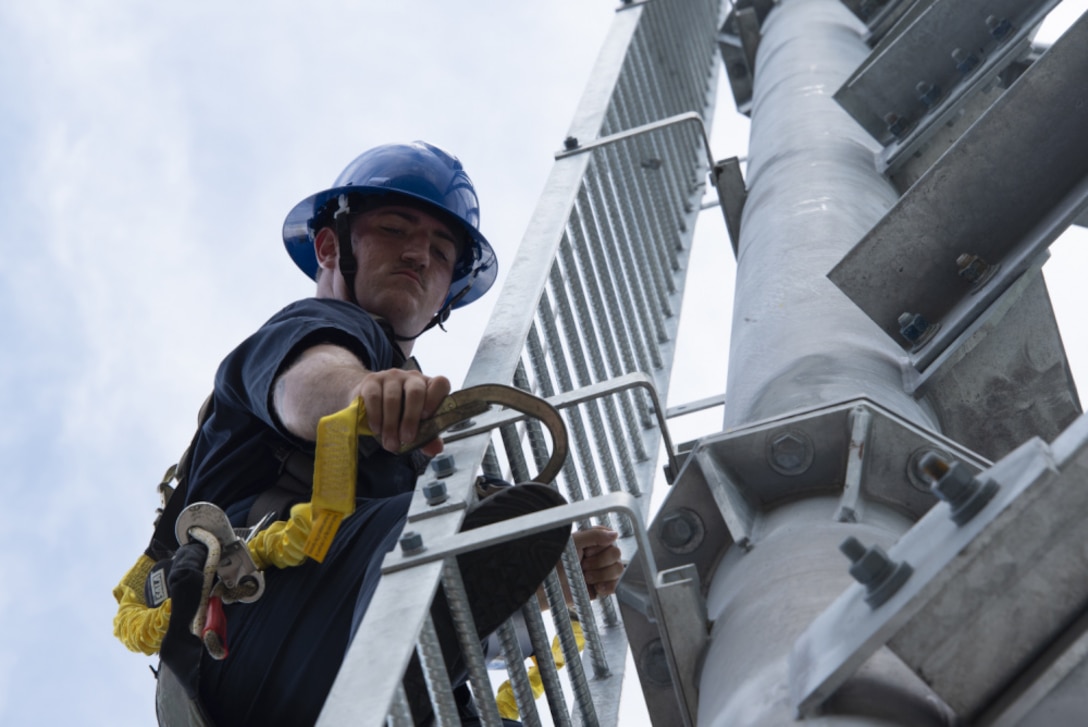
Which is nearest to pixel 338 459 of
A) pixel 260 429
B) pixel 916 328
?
pixel 260 429

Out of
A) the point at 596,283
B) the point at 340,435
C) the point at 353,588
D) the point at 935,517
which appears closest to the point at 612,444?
the point at 596,283

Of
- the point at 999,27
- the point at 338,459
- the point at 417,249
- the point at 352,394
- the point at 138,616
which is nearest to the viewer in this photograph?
the point at 338,459

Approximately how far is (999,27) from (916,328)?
71.1 inches

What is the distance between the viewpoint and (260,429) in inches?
165

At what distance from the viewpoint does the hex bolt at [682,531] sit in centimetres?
310

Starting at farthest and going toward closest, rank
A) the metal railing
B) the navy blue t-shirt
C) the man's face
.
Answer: the man's face
the navy blue t-shirt
the metal railing

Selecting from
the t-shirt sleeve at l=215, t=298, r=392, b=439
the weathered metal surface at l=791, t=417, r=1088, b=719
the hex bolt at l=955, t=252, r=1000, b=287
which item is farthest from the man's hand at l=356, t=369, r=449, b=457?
the weathered metal surface at l=791, t=417, r=1088, b=719

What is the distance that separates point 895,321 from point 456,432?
4.28 ft

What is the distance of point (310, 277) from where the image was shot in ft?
21.7

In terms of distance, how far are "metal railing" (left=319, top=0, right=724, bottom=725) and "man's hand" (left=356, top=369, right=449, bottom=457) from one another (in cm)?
18

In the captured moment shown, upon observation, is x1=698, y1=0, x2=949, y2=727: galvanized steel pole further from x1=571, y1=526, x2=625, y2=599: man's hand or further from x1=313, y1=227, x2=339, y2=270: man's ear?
x1=313, y1=227, x2=339, y2=270: man's ear

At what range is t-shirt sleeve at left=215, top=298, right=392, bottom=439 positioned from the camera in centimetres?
379

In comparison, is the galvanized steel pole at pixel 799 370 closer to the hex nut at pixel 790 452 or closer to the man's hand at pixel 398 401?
the hex nut at pixel 790 452

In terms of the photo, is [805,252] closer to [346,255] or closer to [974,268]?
[974,268]
